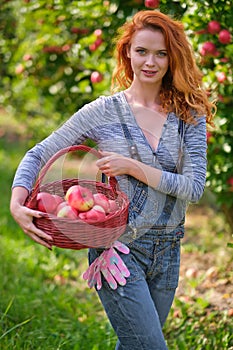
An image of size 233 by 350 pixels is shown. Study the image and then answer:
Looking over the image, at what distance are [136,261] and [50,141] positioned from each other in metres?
0.52

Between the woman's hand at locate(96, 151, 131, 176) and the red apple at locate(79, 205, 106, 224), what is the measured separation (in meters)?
0.18

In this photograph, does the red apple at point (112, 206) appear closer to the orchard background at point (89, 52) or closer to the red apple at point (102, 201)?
the red apple at point (102, 201)

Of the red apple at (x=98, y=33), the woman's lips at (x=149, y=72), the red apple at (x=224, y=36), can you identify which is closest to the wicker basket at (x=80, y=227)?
the woman's lips at (x=149, y=72)

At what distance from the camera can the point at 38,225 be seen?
209 cm

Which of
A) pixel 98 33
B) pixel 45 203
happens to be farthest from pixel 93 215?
pixel 98 33

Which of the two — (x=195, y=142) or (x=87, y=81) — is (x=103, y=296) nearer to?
(x=195, y=142)

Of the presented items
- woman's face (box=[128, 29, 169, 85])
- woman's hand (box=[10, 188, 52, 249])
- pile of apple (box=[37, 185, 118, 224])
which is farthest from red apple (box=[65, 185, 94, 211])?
woman's face (box=[128, 29, 169, 85])

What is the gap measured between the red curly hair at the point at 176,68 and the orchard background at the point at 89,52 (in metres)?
0.92

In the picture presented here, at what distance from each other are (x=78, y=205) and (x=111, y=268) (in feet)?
0.95

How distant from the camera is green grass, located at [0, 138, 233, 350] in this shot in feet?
10.7

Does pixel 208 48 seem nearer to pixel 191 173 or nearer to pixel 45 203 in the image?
pixel 191 173

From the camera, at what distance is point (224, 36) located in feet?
11.1

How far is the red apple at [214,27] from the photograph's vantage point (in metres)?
3.38

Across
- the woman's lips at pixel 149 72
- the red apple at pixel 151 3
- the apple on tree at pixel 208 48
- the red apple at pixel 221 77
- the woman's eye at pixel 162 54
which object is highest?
the red apple at pixel 151 3
